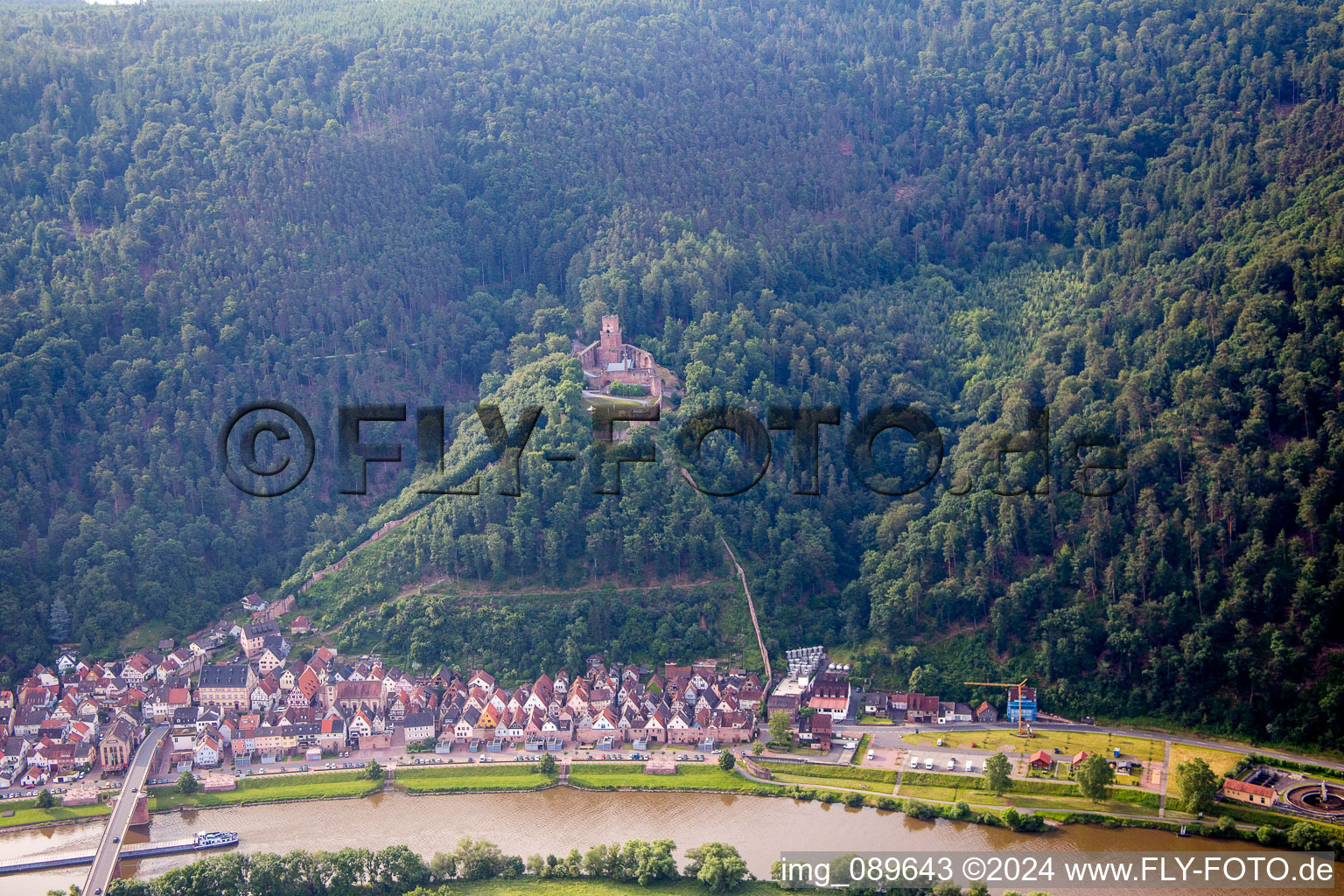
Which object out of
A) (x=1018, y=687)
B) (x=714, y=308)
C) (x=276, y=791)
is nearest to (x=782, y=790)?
(x=1018, y=687)

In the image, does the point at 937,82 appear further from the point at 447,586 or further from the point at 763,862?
the point at 763,862

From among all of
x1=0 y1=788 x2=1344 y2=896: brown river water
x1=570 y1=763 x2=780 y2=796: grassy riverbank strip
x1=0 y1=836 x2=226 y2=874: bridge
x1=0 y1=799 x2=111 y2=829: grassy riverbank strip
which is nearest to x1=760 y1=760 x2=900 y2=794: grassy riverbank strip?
x1=570 y1=763 x2=780 y2=796: grassy riverbank strip

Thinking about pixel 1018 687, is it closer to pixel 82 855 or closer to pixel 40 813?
pixel 82 855

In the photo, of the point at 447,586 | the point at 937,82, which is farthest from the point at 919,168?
the point at 447,586

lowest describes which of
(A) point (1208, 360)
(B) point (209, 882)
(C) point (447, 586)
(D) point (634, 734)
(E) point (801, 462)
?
(B) point (209, 882)

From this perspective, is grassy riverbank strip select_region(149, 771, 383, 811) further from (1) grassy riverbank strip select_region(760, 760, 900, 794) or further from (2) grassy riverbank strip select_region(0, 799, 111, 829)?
(1) grassy riverbank strip select_region(760, 760, 900, 794)
